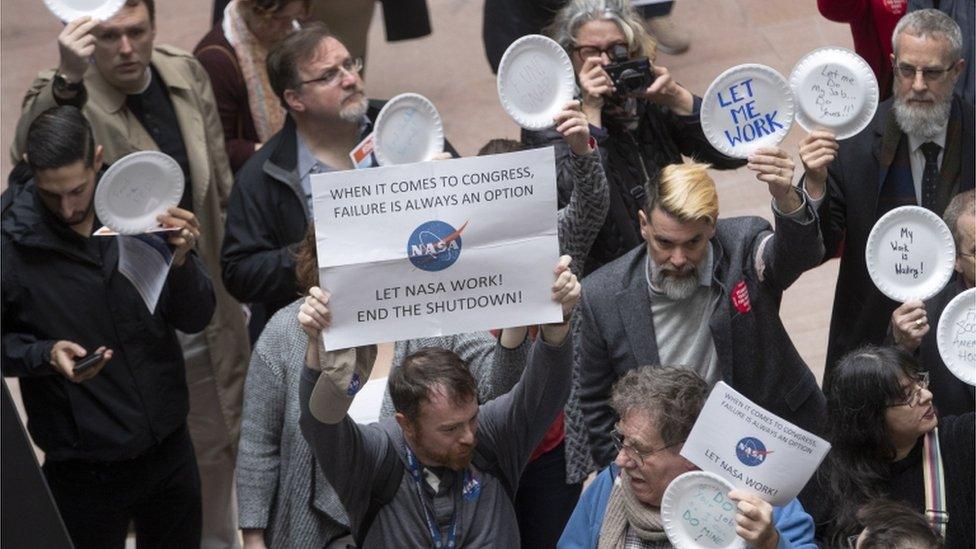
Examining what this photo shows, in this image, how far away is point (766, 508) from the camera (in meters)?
3.95

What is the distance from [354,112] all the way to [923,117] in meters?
1.89

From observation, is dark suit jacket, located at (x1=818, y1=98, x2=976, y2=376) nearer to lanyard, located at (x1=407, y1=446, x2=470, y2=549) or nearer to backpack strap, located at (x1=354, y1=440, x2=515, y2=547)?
backpack strap, located at (x1=354, y1=440, x2=515, y2=547)

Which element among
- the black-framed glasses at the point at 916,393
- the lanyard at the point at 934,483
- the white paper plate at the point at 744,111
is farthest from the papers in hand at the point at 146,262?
the lanyard at the point at 934,483

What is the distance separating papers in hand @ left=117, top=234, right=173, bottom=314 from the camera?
207 inches

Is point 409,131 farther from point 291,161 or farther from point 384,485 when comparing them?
point 384,485

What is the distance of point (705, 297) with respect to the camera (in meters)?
5.12

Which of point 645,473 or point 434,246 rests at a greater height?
point 434,246

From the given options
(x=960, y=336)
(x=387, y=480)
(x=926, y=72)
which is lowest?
(x=387, y=480)

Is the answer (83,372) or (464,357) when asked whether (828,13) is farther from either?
(83,372)

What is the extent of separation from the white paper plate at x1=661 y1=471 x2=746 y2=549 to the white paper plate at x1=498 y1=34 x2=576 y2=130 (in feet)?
5.75

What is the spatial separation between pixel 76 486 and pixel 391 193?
1863 millimetres

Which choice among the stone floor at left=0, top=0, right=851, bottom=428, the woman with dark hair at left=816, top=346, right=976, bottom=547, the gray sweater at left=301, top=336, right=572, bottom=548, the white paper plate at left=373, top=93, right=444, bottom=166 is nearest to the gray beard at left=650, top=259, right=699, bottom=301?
the woman with dark hair at left=816, top=346, right=976, bottom=547

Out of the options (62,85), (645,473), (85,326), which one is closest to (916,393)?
(645,473)

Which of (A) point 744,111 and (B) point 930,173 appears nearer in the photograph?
(A) point 744,111
